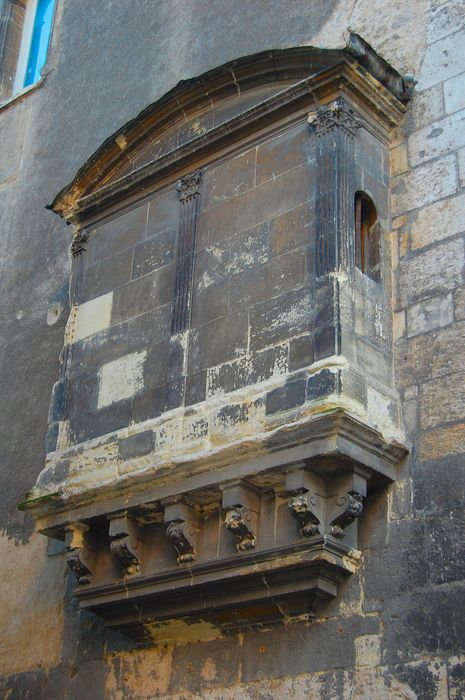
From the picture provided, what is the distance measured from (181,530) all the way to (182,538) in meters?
0.04

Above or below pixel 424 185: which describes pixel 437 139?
above

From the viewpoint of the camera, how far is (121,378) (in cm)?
694

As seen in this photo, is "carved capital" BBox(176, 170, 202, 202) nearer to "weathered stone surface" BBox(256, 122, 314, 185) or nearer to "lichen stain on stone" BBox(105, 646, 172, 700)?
"weathered stone surface" BBox(256, 122, 314, 185)

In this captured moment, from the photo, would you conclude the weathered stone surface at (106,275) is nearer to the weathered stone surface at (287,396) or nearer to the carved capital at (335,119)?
the carved capital at (335,119)

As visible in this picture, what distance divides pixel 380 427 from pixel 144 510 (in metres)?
1.46

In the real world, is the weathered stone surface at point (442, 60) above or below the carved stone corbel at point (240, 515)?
above

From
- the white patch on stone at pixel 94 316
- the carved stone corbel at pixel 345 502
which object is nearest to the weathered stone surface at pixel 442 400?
the carved stone corbel at pixel 345 502

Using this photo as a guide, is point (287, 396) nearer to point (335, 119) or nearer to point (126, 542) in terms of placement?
point (126, 542)

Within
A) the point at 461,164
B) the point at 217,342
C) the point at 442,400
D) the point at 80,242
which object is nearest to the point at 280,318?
the point at 217,342

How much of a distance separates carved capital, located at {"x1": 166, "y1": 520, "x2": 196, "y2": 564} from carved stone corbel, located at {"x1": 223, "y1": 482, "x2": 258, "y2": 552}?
0.30m

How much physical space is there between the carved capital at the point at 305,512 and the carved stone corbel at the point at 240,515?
316 mm

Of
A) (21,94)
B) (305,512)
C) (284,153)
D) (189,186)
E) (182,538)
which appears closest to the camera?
(305,512)

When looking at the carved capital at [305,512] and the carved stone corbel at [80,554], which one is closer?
the carved capital at [305,512]

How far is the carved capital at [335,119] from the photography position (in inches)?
255
